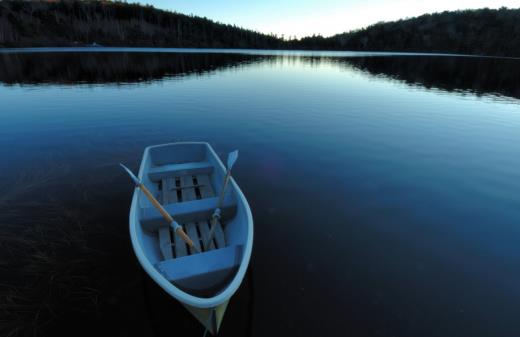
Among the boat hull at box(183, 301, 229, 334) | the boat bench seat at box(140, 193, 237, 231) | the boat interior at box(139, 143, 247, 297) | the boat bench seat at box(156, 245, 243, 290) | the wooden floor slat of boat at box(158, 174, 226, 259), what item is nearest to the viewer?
the boat hull at box(183, 301, 229, 334)

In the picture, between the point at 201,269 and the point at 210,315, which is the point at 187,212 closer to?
the point at 201,269

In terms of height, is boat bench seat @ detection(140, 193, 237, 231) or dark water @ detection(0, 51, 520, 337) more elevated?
boat bench seat @ detection(140, 193, 237, 231)

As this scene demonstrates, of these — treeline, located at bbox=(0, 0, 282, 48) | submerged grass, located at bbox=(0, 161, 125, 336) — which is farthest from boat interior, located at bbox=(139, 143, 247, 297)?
treeline, located at bbox=(0, 0, 282, 48)

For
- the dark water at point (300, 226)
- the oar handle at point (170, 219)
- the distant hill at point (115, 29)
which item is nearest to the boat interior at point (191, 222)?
the oar handle at point (170, 219)

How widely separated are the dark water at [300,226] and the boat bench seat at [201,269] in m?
1.09

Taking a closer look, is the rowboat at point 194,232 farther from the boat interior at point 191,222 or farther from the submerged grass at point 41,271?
the submerged grass at point 41,271

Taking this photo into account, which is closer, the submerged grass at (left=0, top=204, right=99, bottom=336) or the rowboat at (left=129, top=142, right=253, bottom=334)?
the rowboat at (left=129, top=142, right=253, bottom=334)

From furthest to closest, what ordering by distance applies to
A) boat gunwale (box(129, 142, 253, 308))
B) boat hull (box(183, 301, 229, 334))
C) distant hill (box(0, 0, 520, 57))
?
1. distant hill (box(0, 0, 520, 57))
2. boat hull (box(183, 301, 229, 334))
3. boat gunwale (box(129, 142, 253, 308))

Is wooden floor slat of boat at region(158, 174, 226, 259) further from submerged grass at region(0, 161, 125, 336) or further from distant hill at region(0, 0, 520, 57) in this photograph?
distant hill at region(0, 0, 520, 57)

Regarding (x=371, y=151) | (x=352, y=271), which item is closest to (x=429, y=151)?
(x=371, y=151)

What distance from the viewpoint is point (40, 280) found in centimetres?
601

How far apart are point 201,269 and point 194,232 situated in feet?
6.37

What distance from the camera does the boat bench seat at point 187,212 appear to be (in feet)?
21.4

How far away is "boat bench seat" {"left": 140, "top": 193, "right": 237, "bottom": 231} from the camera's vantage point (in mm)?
6527
